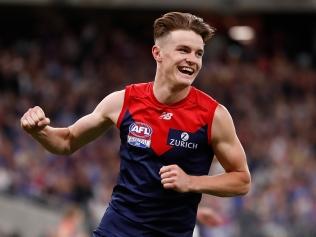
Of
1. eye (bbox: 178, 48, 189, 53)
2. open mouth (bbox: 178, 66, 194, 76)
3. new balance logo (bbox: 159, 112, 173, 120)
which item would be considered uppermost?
eye (bbox: 178, 48, 189, 53)

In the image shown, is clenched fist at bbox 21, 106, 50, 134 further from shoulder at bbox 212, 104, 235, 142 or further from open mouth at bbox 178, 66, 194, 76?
shoulder at bbox 212, 104, 235, 142

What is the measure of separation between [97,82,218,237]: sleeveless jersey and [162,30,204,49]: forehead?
0.32 m

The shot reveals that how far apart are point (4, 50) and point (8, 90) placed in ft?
9.56

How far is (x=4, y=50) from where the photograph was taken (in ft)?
71.9

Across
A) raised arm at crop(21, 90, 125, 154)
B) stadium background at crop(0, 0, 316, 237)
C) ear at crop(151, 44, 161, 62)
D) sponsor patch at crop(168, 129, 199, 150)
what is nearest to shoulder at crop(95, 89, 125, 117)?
raised arm at crop(21, 90, 125, 154)

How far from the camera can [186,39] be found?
5848mm

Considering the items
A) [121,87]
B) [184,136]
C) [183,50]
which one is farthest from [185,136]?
[121,87]

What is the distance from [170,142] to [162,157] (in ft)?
0.32

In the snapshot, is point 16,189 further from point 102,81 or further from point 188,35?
point 188,35

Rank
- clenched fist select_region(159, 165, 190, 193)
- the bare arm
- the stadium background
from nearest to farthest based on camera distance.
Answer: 1. clenched fist select_region(159, 165, 190, 193)
2. the bare arm
3. the stadium background

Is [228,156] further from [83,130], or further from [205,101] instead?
[83,130]

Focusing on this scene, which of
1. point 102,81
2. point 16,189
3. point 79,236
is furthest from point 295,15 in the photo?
point 79,236

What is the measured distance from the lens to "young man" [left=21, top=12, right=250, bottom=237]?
5.82 metres

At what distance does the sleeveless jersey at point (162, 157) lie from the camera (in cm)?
583
